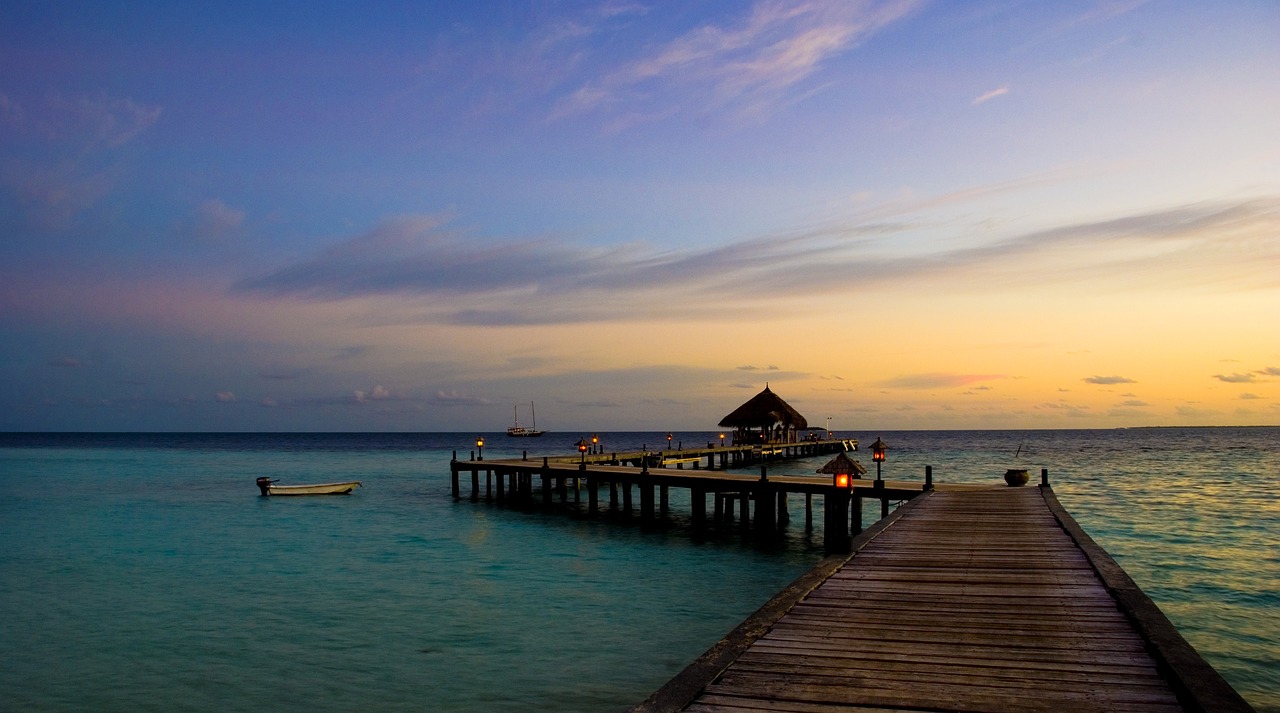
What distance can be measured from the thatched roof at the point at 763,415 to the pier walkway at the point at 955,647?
165ft

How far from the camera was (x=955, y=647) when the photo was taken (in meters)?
6.55

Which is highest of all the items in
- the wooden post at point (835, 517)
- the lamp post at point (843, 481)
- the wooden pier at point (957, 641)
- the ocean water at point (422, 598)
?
the lamp post at point (843, 481)

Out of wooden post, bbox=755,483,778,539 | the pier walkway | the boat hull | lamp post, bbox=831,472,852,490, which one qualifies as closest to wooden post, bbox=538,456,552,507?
wooden post, bbox=755,483,778,539

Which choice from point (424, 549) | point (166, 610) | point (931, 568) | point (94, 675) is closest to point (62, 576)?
point (166, 610)

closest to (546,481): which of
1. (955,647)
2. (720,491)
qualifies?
(720,491)

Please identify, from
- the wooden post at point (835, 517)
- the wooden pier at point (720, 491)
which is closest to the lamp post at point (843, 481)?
the wooden pier at point (720, 491)

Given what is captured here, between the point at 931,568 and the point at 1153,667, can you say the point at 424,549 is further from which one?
the point at 1153,667

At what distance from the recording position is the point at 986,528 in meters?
14.0

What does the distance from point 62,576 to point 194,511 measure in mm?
14663

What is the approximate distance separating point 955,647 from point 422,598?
39.2ft

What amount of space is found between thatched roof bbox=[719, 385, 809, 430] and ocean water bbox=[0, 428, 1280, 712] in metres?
28.4

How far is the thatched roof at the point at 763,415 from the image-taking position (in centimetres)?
6116

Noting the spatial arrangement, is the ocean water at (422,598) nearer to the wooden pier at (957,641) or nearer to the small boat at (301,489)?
the wooden pier at (957,641)

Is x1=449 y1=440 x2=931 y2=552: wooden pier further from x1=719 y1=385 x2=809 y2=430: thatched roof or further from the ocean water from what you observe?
x1=719 y1=385 x2=809 y2=430: thatched roof
